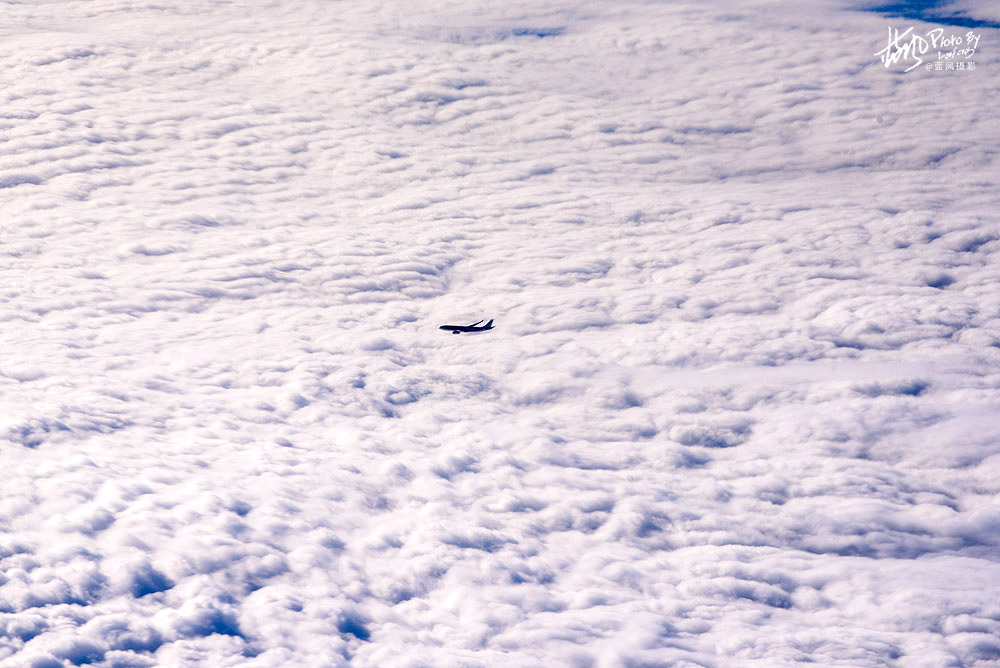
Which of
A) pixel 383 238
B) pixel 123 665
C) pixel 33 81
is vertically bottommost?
pixel 123 665

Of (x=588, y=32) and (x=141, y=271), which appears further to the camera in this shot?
(x=588, y=32)

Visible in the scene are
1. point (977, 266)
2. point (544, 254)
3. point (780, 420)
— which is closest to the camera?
point (780, 420)

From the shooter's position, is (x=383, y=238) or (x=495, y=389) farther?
(x=383, y=238)

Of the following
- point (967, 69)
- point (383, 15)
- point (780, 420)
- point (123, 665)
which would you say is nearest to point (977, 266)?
point (780, 420)

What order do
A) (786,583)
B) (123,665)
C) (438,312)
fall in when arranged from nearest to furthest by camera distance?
(123,665) → (786,583) → (438,312)

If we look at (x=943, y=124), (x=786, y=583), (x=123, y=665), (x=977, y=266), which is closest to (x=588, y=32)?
(x=943, y=124)

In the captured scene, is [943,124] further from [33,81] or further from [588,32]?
[33,81]

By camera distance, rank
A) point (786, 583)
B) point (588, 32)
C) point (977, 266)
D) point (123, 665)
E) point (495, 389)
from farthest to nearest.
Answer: point (588, 32)
point (977, 266)
point (495, 389)
point (786, 583)
point (123, 665)

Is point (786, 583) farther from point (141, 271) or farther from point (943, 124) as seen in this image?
point (943, 124)

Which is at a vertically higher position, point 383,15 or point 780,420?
point 383,15
